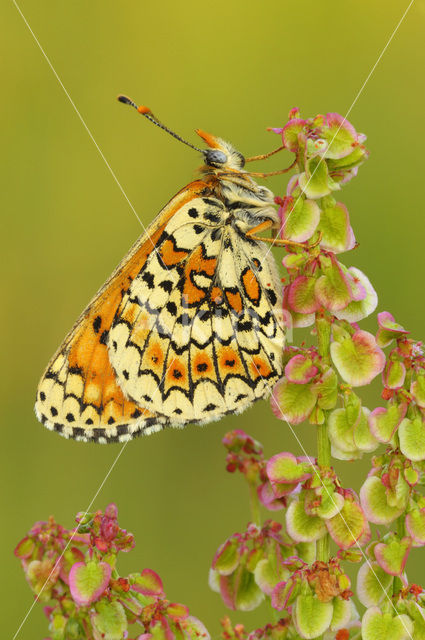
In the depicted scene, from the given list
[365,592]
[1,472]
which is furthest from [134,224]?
[365,592]

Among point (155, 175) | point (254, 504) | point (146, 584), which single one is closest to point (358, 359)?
point (254, 504)

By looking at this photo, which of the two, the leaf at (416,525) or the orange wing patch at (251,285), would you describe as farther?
the orange wing patch at (251,285)

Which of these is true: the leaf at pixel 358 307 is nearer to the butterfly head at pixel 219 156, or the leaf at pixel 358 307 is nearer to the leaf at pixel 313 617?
the leaf at pixel 313 617

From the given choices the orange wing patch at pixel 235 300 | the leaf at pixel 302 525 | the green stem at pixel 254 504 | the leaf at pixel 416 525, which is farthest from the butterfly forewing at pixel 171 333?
the leaf at pixel 416 525

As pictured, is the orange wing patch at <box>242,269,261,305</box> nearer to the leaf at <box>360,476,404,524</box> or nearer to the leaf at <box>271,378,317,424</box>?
the leaf at <box>271,378,317,424</box>

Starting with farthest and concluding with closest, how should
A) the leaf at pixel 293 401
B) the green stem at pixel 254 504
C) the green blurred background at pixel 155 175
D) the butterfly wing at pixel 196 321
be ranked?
1. the green blurred background at pixel 155 175
2. the butterfly wing at pixel 196 321
3. the green stem at pixel 254 504
4. the leaf at pixel 293 401

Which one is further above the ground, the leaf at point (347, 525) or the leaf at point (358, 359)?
the leaf at point (358, 359)

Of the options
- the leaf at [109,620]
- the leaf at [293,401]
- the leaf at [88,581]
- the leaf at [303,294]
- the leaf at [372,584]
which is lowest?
the leaf at [109,620]

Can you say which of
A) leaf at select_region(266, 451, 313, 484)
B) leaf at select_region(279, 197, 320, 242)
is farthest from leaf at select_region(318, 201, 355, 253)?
leaf at select_region(266, 451, 313, 484)
